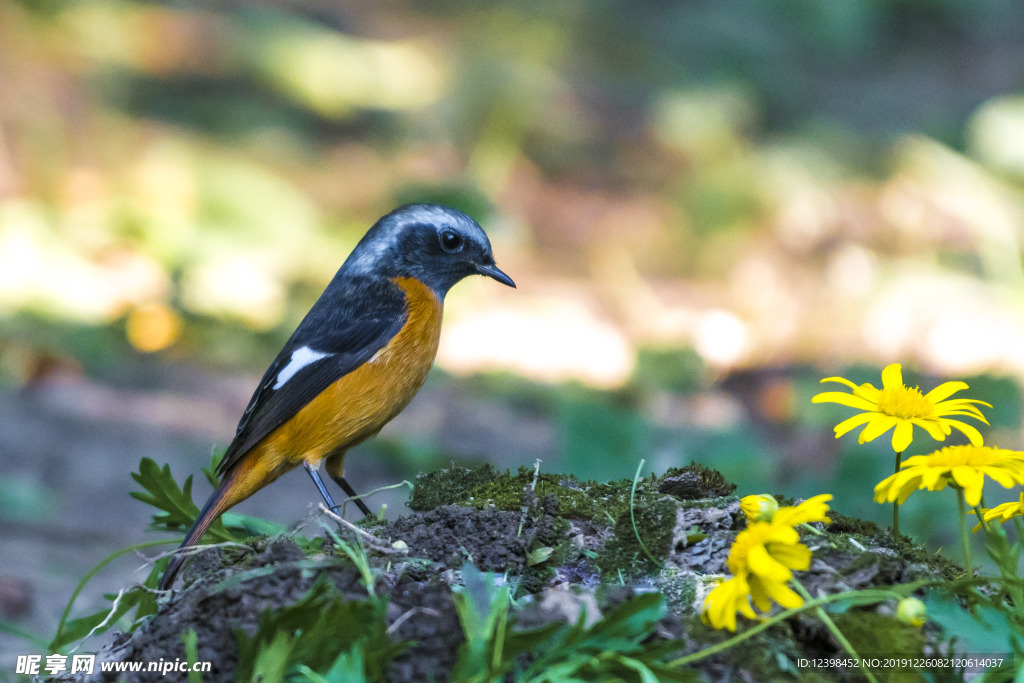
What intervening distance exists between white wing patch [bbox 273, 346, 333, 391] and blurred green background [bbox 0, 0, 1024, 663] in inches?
59.0

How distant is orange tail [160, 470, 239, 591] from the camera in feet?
7.04

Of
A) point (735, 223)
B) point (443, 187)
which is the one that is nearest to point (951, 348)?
point (735, 223)

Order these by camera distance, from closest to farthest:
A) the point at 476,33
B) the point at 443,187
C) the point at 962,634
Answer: the point at 962,634 < the point at 443,187 < the point at 476,33

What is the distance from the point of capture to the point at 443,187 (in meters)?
8.22

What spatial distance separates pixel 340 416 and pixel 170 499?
621mm

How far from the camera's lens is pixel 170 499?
2340 millimetres

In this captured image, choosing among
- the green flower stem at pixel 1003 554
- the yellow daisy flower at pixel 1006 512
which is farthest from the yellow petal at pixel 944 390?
the green flower stem at pixel 1003 554

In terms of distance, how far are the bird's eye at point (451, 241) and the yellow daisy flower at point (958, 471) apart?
1942 millimetres

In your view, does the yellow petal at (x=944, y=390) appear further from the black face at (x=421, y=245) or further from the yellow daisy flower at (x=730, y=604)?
Result: the black face at (x=421, y=245)

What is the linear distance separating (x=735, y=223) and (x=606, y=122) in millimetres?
4134

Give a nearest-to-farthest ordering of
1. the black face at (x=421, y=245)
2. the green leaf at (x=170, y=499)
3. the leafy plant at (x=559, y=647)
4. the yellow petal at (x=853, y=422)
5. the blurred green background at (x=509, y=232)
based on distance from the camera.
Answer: the leafy plant at (x=559, y=647) < the yellow petal at (x=853, y=422) < the green leaf at (x=170, y=499) < the black face at (x=421, y=245) < the blurred green background at (x=509, y=232)

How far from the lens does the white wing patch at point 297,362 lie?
2.91m

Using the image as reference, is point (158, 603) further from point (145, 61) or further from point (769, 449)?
point (145, 61)

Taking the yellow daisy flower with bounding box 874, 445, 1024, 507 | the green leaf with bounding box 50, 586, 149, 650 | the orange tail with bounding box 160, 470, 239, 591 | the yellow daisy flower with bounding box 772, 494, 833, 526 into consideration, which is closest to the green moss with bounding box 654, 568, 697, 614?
the yellow daisy flower with bounding box 772, 494, 833, 526
